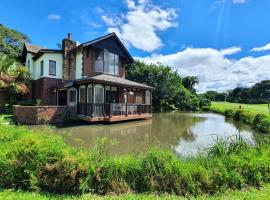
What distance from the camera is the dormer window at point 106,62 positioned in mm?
21219

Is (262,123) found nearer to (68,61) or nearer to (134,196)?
(134,196)

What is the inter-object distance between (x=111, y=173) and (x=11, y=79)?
19637 millimetres

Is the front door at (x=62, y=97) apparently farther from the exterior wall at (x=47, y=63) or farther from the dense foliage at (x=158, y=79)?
the dense foliage at (x=158, y=79)

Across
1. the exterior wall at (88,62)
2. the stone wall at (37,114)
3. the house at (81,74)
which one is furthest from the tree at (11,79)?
the exterior wall at (88,62)

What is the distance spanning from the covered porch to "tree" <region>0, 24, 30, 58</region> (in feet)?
74.5

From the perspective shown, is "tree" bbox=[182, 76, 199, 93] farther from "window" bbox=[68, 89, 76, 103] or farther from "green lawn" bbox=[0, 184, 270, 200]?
"green lawn" bbox=[0, 184, 270, 200]

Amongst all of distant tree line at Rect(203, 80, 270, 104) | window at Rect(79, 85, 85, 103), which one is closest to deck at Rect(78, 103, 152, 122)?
window at Rect(79, 85, 85, 103)

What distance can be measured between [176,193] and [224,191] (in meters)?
1.09

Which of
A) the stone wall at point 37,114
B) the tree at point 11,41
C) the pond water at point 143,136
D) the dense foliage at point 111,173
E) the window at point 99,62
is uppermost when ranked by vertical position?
the tree at point 11,41

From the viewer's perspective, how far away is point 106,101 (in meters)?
20.3

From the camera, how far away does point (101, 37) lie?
20875 millimetres

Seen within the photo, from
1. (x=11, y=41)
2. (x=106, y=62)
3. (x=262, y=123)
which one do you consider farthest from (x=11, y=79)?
(x=262, y=123)

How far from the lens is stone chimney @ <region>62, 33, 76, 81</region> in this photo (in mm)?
21344

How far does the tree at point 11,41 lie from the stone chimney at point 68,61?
18.0 meters
